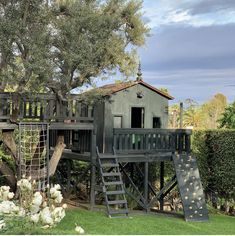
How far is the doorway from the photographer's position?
14648 millimetres

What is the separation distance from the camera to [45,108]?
11.8 meters

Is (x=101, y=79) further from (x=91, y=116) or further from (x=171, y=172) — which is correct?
(x=171, y=172)

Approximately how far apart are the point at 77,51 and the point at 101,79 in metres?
→ 1.34

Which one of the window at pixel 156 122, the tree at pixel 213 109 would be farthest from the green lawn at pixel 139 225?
the tree at pixel 213 109

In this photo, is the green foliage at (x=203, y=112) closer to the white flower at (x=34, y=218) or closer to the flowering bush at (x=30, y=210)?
the flowering bush at (x=30, y=210)

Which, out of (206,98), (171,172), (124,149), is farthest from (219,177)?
(206,98)

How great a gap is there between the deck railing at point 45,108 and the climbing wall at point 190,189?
318 cm

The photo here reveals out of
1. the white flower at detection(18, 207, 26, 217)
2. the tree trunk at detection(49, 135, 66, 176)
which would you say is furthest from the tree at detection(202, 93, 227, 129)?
the white flower at detection(18, 207, 26, 217)

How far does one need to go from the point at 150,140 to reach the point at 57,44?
4.49 meters

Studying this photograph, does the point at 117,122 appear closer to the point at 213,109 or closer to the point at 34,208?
the point at 34,208

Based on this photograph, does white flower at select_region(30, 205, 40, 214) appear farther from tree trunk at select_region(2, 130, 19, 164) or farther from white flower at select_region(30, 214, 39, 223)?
tree trunk at select_region(2, 130, 19, 164)

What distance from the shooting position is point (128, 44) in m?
12.5

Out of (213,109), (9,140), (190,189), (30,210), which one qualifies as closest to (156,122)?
(190,189)

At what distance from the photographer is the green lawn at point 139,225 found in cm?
1015
